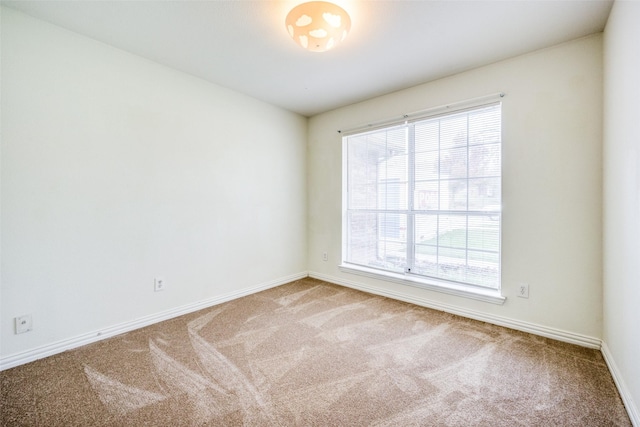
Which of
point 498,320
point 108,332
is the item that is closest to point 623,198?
point 498,320

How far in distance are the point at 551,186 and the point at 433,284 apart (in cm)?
135

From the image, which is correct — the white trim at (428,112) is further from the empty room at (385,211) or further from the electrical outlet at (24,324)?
the electrical outlet at (24,324)

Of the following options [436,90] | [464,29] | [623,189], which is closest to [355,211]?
[436,90]

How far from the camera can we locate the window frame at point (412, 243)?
255cm

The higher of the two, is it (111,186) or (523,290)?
(111,186)

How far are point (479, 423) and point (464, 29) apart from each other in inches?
99.0

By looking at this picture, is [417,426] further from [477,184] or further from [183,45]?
[183,45]

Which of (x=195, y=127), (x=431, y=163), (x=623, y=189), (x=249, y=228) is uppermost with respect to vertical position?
(x=195, y=127)

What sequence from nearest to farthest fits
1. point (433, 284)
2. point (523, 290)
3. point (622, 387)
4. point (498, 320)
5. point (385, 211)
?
1. point (622, 387)
2. point (523, 290)
3. point (498, 320)
4. point (433, 284)
5. point (385, 211)

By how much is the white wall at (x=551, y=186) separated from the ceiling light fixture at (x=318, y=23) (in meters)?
1.53

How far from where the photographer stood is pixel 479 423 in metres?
1.39

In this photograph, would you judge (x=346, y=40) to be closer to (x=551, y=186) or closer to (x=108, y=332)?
(x=551, y=186)

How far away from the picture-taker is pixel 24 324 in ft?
6.22

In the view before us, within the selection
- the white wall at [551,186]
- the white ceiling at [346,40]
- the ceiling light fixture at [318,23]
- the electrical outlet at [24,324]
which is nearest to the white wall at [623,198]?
the white wall at [551,186]
